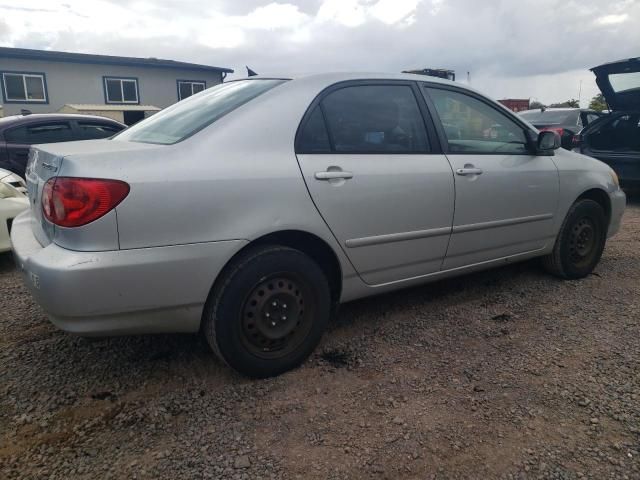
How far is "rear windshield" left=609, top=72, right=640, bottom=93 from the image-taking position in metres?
6.48

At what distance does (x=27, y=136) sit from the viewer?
641 centimetres

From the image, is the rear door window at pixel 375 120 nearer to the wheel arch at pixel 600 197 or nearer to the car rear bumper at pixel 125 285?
the car rear bumper at pixel 125 285

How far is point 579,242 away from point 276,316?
286 cm

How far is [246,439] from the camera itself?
212 centimetres

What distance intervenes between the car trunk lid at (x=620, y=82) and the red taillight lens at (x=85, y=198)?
6505 mm

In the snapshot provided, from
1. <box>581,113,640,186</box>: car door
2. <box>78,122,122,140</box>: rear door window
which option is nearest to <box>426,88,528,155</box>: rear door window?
<box>581,113,640,186</box>: car door

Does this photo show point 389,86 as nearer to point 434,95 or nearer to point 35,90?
point 434,95

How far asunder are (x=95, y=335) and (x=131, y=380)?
500 millimetres

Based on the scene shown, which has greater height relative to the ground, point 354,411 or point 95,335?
point 95,335

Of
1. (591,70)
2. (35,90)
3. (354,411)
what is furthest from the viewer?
(35,90)

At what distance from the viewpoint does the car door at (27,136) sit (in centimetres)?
629

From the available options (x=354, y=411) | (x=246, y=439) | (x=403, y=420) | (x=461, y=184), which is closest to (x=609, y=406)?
(x=403, y=420)

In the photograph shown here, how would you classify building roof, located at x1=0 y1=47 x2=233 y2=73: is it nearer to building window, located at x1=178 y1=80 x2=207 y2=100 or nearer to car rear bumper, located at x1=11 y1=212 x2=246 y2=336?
building window, located at x1=178 y1=80 x2=207 y2=100

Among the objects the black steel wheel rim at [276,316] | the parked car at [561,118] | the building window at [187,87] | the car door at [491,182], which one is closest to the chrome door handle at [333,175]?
the black steel wheel rim at [276,316]
